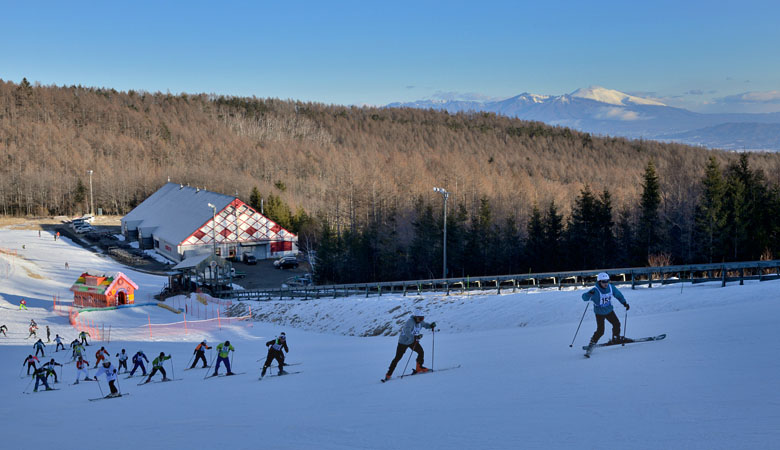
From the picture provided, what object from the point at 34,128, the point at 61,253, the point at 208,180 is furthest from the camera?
the point at 34,128

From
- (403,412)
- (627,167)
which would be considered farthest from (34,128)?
(403,412)

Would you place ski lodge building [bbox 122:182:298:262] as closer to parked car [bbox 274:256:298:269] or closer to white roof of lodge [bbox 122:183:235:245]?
white roof of lodge [bbox 122:183:235:245]

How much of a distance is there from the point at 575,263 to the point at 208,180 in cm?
8477

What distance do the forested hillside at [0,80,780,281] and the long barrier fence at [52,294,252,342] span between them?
16853 mm

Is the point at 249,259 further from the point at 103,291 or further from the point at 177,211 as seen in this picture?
the point at 103,291

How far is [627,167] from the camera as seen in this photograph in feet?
404

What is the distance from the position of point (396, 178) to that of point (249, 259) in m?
35.3

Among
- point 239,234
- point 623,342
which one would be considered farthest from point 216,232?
point 623,342

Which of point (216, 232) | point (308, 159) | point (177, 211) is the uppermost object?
point (308, 159)

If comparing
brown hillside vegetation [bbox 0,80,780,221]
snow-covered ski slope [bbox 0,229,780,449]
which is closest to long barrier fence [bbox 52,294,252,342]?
snow-covered ski slope [bbox 0,229,780,449]

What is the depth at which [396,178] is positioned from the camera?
90.1 meters

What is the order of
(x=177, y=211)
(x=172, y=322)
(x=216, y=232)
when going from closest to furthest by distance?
1. (x=172, y=322)
2. (x=216, y=232)
3. (x=177, y=211)

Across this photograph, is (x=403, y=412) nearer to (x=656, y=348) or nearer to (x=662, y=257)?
(x=656, y=348)

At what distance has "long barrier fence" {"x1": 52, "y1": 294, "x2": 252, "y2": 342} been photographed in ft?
93.2
